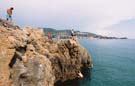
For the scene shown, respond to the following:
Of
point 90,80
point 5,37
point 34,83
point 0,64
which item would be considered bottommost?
point 90,80

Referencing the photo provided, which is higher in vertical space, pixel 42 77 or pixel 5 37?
pixel 5 37

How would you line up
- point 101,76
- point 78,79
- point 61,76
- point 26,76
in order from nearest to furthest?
point 26,76 < point 61,76 < point 78,79 < point 101,76

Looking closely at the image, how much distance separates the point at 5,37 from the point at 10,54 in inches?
106

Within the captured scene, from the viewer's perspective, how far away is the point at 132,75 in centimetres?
5825

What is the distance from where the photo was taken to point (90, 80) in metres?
52.6

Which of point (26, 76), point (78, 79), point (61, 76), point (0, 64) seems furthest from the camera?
point (78, 79)

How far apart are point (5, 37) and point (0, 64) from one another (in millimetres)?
4189

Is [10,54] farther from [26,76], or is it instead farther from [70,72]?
[70,72]

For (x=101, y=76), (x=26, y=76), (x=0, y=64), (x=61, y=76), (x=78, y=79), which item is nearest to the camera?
(x=0, y=64)

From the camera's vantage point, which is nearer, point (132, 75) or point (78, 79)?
point (78, 79)

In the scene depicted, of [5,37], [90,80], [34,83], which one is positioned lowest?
[90,80]

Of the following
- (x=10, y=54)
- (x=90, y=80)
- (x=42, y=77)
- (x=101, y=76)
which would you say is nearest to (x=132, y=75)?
(x=101, y=76)

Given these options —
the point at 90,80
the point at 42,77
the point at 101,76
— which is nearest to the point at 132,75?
the point at 101,76

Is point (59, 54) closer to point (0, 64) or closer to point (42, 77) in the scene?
point (42, 77)
